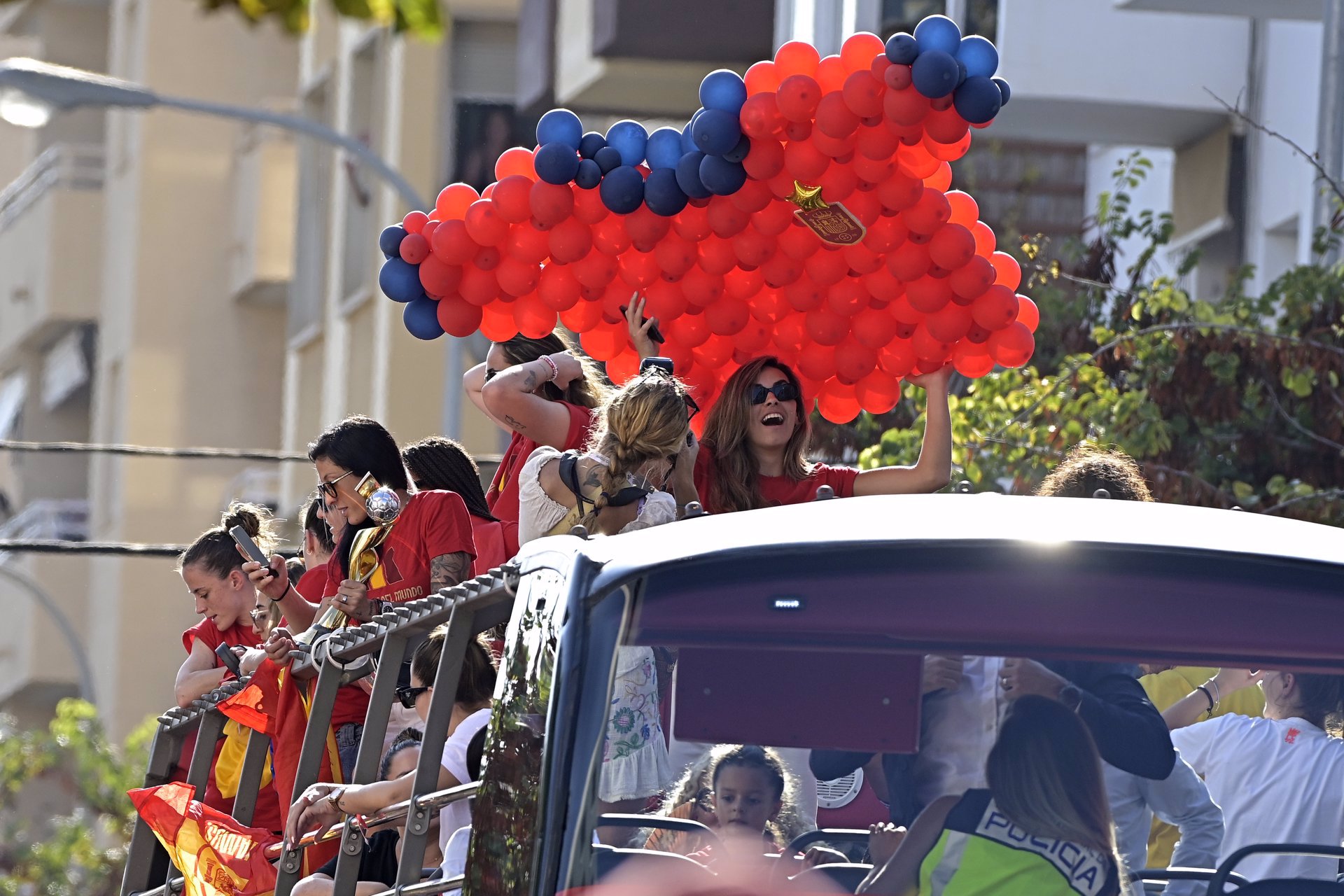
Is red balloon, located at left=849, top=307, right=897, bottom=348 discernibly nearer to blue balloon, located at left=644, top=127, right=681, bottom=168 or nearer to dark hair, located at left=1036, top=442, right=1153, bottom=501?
blue balloon, located at left=644, top=127, right=681, bottom=168

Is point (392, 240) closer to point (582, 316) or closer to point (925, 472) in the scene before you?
point (582, 316)

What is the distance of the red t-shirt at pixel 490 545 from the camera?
21.5ft

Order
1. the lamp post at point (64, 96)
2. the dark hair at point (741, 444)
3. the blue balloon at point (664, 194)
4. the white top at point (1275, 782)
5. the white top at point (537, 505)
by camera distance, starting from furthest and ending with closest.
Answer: the lamp post at point (64, 96), the blue balloon at point (664, 194), the dark hair at point (741, 444), the white top at point (537, 505), the white top at point (1275, 782)

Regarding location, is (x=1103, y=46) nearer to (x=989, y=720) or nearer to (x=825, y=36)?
(x=825, y=36)

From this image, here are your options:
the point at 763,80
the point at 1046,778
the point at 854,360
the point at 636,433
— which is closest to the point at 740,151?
the point at 763,80

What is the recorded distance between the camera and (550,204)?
762 centimetres

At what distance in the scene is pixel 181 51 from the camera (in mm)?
33219

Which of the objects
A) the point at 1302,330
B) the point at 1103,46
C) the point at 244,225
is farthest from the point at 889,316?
the point at 244,225

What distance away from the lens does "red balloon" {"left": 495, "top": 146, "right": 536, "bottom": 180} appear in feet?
25.7

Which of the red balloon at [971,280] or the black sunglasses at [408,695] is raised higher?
the red balloon at [971,280]

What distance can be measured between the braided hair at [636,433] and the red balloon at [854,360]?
2.00 meters

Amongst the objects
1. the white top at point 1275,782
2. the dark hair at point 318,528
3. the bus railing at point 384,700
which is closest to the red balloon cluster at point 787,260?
the dark hair at point 318,528

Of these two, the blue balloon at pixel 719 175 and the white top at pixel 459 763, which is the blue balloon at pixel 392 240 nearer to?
the blue balloon at pixel 719 175

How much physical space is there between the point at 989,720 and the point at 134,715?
1264 inches
